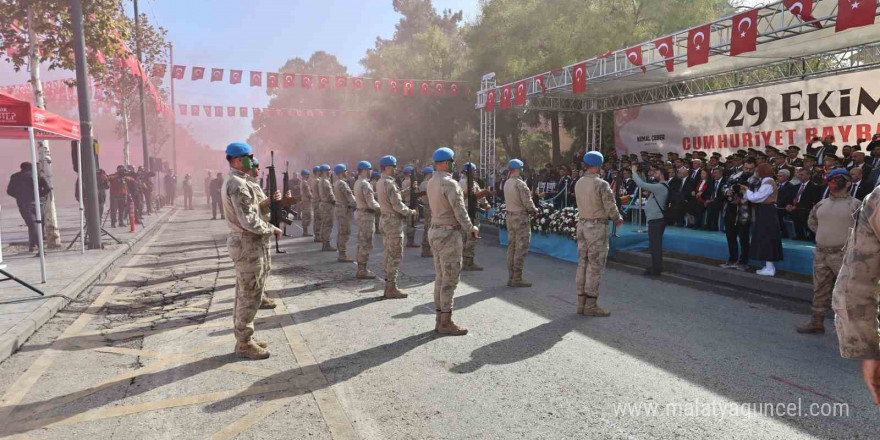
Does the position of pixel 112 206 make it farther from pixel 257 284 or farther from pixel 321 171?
pixel 257 284

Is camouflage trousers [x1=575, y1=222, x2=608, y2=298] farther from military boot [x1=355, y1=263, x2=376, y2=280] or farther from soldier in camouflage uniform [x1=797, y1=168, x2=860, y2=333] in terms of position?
military boot [x1=355, y1=263, x2=376, y2=280]

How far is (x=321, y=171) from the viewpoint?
1240cm

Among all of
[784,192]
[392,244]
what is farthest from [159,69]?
[784,192]

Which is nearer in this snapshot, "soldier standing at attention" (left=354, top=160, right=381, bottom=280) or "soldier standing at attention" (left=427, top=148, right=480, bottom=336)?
"soldier standing at attention" (left=427, top=148, right=480, bottom=336)

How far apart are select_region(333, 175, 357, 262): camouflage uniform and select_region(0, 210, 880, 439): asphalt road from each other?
3.01 metres

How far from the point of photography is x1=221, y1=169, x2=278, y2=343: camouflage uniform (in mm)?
4828

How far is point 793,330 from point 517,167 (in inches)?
174

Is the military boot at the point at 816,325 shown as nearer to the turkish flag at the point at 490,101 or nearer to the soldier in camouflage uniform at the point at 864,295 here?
the soldier in camouflage uniform at the point at 864,295

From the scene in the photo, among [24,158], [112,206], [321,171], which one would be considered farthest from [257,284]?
[24,158]

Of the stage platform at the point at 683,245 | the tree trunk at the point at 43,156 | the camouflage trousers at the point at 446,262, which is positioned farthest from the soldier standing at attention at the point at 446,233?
the tree trunk at the point at 43,156

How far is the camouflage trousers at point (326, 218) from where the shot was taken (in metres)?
12.1

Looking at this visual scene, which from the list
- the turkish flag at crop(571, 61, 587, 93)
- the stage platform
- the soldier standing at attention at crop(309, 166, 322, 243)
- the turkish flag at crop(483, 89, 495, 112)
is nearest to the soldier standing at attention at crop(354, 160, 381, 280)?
the soldier standing at attention at crop(309, 166, 322, 243)

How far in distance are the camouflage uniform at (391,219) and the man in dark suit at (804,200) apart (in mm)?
7188

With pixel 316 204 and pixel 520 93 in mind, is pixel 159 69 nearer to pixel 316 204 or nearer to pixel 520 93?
pixel 316 204
